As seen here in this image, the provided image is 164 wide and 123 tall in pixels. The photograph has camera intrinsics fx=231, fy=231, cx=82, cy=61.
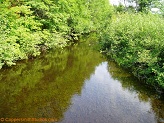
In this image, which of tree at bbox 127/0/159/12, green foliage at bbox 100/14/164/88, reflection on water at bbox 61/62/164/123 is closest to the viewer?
reflection on water at bbox 61/62/164/123

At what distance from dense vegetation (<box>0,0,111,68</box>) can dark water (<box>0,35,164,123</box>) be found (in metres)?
1.66

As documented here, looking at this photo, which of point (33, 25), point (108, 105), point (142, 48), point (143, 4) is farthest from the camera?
point (143, 4)

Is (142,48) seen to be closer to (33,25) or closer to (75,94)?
(75,94)

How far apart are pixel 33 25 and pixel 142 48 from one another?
12627mm

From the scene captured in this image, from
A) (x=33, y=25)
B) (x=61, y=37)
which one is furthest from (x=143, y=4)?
(x=33, y=25)

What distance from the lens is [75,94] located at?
17.2 meters

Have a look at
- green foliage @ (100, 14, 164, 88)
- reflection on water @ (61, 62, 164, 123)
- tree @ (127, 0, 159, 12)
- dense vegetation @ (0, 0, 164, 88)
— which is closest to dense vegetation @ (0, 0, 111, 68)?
dense vegetation @ (0, 0, 164, 88)

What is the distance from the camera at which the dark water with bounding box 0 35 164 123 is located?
1414 centimetres

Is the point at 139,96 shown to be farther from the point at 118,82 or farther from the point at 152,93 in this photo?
the point at 118,82

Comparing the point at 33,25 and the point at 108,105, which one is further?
the point at 33,25

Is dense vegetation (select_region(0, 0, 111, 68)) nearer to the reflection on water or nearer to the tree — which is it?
the reflection on water

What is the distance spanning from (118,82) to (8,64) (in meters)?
9.89

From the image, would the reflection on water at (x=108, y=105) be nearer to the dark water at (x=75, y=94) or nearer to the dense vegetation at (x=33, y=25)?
the dark water at (x=75, y=94)

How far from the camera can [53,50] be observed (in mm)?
31047
